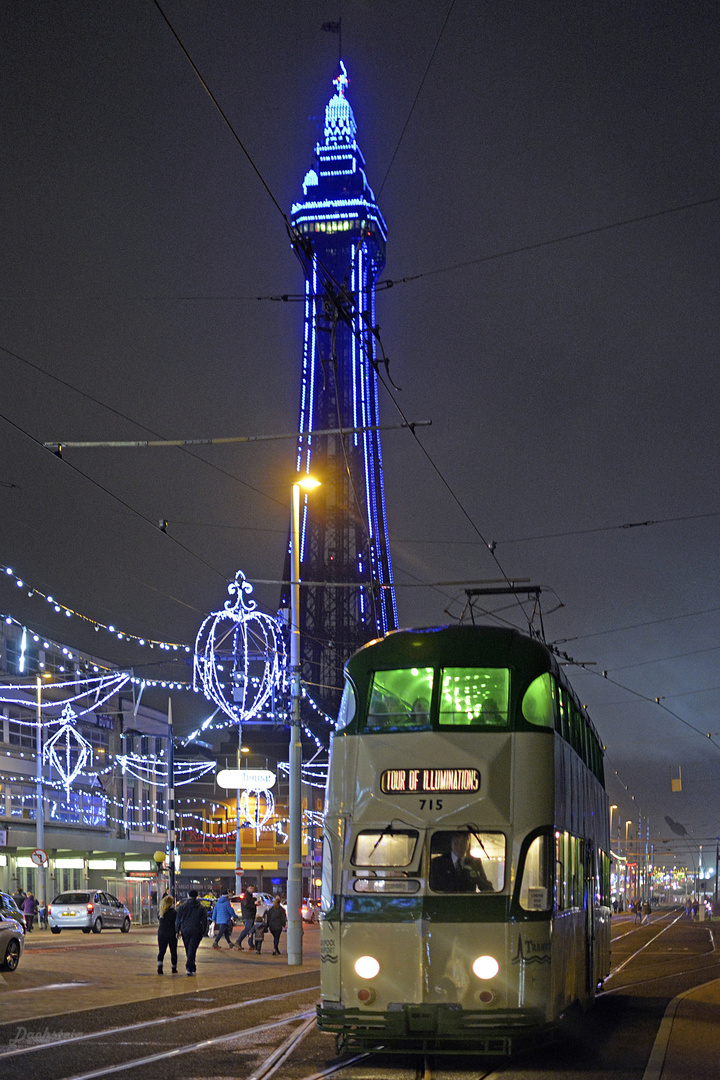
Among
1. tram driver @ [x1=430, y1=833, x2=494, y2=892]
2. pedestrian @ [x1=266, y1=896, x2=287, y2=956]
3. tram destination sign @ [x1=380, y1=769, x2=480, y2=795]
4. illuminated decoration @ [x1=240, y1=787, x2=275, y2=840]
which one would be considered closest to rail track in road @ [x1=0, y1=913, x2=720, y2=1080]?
tram driver @ [x1=430, y1=833, x2=494, y2=892]

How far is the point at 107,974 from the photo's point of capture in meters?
25.5

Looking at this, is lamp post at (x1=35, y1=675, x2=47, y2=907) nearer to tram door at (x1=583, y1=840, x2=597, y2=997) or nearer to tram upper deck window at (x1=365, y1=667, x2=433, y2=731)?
tram door at (x1=583, y1=840, x2=597, y2=997)

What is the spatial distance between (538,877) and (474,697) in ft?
6.05

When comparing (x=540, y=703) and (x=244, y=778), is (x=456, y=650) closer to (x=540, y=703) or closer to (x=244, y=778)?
(x=540, y=703)

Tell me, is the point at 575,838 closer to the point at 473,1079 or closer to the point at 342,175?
the point at 473,1079

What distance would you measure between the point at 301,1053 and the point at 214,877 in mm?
94271

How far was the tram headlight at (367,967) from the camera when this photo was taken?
13.0m

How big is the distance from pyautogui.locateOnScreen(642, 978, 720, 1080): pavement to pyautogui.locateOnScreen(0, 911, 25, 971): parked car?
39.7 feet

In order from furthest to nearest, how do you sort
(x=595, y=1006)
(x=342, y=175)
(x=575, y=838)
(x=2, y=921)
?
(x=342, y=175)
(x=2, y=921)
(x=595, y=1006)
(x=575, y=838)

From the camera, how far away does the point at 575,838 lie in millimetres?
15500

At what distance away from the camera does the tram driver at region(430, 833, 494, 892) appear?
13078 millimetres

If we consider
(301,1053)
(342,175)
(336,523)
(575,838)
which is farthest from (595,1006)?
(342,175)

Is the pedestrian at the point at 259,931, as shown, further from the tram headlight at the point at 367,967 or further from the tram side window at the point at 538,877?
the tram side window at the point at 538,877

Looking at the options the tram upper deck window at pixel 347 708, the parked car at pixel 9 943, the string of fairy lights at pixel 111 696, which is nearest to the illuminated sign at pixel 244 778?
the string of fairy lights at pixel 111 696
